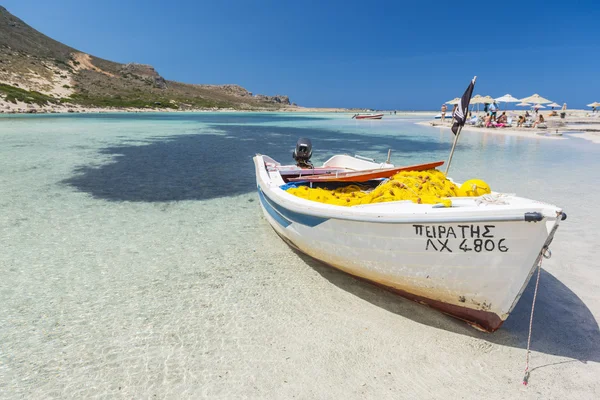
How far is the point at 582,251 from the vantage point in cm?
583

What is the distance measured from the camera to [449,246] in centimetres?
345

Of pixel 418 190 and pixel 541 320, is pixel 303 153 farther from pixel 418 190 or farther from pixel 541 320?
pixel 541 320

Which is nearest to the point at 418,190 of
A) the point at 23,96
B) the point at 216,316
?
the point at 216,316

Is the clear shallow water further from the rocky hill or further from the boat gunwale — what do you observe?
the rocky hill

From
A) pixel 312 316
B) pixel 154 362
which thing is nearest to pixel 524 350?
pixel 312 316

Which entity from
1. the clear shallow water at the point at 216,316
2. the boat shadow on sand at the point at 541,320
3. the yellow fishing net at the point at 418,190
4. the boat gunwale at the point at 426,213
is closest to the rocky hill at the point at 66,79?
the clear shallow water at the point at 216,316

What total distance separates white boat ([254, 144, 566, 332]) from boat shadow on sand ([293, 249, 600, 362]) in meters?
0.21

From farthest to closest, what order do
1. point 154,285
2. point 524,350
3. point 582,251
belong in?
point 582,251 → point 154,285 → point 524,350

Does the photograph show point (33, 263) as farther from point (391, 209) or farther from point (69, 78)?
point (69, 78)

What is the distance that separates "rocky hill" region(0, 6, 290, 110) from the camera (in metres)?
65.9

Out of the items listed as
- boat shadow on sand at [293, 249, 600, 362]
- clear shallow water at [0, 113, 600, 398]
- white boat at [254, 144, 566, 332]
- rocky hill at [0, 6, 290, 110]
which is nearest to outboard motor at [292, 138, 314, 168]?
clear shallow water at [0, 113, 600, 398]

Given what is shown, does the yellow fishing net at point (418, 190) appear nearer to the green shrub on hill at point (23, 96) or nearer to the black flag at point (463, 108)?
the black flag at point (463, 108)

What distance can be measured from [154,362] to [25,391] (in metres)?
1.12

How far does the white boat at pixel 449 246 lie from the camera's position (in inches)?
123
